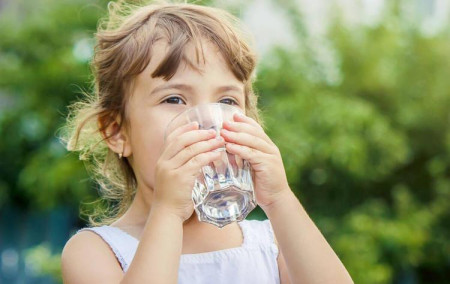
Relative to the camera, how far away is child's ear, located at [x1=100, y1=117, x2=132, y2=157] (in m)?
2.14

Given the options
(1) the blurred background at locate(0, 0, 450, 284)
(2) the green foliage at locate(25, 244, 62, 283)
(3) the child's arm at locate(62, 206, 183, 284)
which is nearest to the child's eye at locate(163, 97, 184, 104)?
(3) the child's arm at locate(62, 206, 183, 284)

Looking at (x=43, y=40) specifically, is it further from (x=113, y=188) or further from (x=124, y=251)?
(x=124, y=251)

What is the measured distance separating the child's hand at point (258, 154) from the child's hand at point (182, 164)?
A: 0.03 metres

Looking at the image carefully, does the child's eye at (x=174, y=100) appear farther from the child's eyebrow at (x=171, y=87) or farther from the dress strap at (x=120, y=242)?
the dress strap at (x=120, y=242)

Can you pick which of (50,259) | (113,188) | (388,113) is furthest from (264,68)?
(113,188)

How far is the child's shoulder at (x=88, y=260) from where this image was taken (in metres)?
1.87

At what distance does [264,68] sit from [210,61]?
2.99 m

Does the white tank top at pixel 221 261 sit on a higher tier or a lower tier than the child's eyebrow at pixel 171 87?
lower

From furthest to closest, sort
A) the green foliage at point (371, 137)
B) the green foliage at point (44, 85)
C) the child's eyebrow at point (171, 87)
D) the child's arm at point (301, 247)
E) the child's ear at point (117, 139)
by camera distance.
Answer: the green foliage at point (44, 85)
the green foliage at point (371, 137)
the child's ear at point (117, 139)
the child's eyebrow at point (171, 87)
the child's arm at point (301, 247)

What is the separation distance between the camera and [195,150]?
1679 mm

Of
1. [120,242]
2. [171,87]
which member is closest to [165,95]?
[171,87]

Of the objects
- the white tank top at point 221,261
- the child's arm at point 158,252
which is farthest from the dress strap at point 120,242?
the child's arm at point 158,252

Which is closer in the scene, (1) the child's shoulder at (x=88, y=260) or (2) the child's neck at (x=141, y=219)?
(1) the child's shoulder at (x=88, y=260)

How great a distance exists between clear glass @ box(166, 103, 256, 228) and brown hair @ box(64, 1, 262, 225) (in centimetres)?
22
